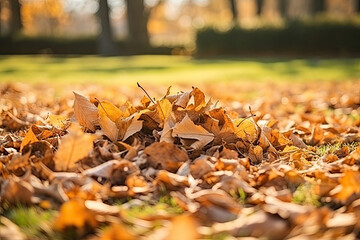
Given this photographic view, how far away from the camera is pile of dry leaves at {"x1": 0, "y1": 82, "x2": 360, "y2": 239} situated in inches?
54.5

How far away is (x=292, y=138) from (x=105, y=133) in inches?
41.0

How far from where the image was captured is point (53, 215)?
1.50 meters

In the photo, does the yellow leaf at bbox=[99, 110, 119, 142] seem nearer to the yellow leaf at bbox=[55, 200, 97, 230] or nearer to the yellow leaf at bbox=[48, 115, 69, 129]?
the yellow leaf at bbox=[48, 115, 69, 129]

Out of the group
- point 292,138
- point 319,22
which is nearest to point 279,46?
point 319,22

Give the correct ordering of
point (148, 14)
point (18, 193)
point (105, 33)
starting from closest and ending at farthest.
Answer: point (18, 193) → point (105, 33) → point (148, 14)

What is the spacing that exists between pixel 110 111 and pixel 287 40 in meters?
20.5

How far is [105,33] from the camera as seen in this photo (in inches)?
986

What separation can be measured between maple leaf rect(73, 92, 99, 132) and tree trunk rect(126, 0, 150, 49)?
24713mm

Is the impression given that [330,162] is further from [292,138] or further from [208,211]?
[208,211]

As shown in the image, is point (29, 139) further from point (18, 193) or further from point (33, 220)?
point (33, 220)

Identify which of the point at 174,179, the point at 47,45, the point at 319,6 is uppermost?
the point at 174,179

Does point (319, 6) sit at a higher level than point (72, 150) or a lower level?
lower

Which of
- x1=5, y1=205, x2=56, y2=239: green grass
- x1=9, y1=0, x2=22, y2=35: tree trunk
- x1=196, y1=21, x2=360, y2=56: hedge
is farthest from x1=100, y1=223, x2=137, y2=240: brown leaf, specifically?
x1=9, y1=0, x2=22, y2=35: tree trunk

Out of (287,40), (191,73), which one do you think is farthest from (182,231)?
(287,40)
